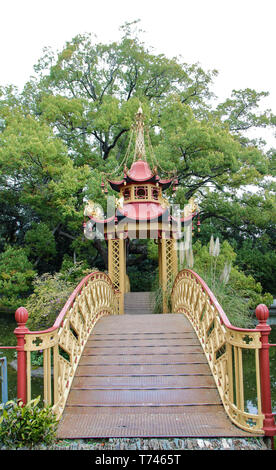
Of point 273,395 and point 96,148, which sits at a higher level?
point 96,148

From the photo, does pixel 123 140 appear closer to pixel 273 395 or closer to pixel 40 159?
pixel 40 159

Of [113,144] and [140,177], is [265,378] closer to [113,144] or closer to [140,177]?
[140,177]

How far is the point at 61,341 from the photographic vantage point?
182 inches

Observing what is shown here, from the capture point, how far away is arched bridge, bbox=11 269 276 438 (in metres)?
3.79

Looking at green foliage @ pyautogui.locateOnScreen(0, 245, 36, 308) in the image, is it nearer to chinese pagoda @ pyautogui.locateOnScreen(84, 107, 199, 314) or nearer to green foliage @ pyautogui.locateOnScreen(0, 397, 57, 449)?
chinese pagoda @ pyautogui.locateOnScreen(84, 107, 199, 314)

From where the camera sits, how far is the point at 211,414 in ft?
13.6

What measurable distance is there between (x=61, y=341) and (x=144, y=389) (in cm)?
125

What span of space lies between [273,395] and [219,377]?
3.84 metres

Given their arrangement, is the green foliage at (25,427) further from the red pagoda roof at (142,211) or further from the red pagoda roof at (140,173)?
the red pagoda roof at (140,173)

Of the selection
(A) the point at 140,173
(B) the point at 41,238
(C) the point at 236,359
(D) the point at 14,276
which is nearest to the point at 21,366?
(C) the point at 236,359

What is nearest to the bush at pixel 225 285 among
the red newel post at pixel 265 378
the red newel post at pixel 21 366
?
the red newel post at pixel 265 378
